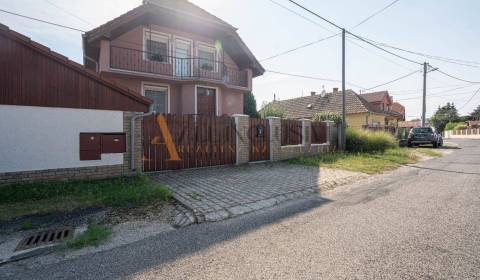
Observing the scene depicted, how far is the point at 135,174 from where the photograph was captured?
23.4 feet

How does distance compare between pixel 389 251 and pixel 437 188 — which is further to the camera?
pixel 437 188

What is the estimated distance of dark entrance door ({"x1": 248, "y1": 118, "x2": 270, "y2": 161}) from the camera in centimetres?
999

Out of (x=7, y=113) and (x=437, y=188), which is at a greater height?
(x=7, y=113)

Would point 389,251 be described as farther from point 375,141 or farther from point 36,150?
point 375,141

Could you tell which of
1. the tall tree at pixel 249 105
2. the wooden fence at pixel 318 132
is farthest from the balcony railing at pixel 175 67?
the wooden fence at pixel 318 132

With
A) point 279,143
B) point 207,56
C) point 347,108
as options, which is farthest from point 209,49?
point 347,108

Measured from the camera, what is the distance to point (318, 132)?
13375 millimetres

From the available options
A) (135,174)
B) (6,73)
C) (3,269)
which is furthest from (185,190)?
(6,73)

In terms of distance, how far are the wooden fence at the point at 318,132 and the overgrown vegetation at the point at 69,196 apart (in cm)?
949

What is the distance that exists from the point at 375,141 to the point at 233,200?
12399mm

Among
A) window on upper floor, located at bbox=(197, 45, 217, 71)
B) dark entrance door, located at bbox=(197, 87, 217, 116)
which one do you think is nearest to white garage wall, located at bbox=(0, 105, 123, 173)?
dark entrance door, located at bbox=(197, 87, 217, 116)

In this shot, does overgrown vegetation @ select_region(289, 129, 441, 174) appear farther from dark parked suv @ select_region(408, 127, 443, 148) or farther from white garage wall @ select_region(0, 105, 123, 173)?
white garage wall @ select_region(0, 105, 123, 173)

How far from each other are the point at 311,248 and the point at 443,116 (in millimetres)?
95245

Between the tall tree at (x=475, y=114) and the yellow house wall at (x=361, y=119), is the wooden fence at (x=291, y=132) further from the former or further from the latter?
the tall tree at (x=475, y=114)
